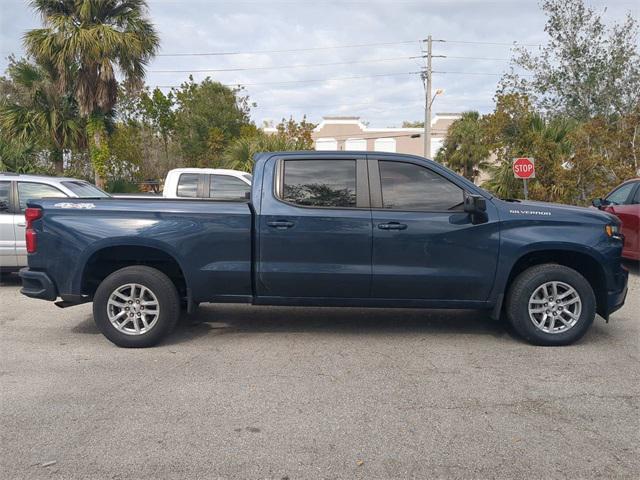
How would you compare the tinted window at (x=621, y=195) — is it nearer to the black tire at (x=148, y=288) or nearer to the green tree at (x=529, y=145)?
the green tree at (x=529, y=145)

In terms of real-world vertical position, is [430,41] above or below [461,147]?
above

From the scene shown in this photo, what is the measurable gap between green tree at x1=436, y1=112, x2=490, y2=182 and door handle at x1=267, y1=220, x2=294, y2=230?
83.0 ft

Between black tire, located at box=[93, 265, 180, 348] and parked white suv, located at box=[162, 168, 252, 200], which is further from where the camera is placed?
parked white suv, located at box=[162, 168, 252, 200]

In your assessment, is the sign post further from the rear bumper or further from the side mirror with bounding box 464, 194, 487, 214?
the rear bumper

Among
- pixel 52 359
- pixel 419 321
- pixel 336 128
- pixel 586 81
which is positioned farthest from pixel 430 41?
pixel 52 359

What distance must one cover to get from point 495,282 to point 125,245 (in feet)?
11.9

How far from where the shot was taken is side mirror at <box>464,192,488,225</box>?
532 cm

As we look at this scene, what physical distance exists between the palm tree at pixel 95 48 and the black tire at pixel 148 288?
1367 centimetres

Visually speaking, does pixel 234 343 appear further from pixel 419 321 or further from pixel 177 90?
pixel 177 90

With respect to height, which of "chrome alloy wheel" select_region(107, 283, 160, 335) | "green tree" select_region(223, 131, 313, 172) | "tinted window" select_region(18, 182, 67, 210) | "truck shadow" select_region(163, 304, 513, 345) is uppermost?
"green tree" select_region(223, 131, 313, 172)

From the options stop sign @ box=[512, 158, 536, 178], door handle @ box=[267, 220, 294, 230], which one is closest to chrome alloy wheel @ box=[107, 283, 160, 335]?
door handle @ box=[267, 220, 294, 230]

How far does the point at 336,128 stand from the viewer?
197 ft

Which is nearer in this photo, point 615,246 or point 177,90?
point 615,246

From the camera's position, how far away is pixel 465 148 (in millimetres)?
30406
